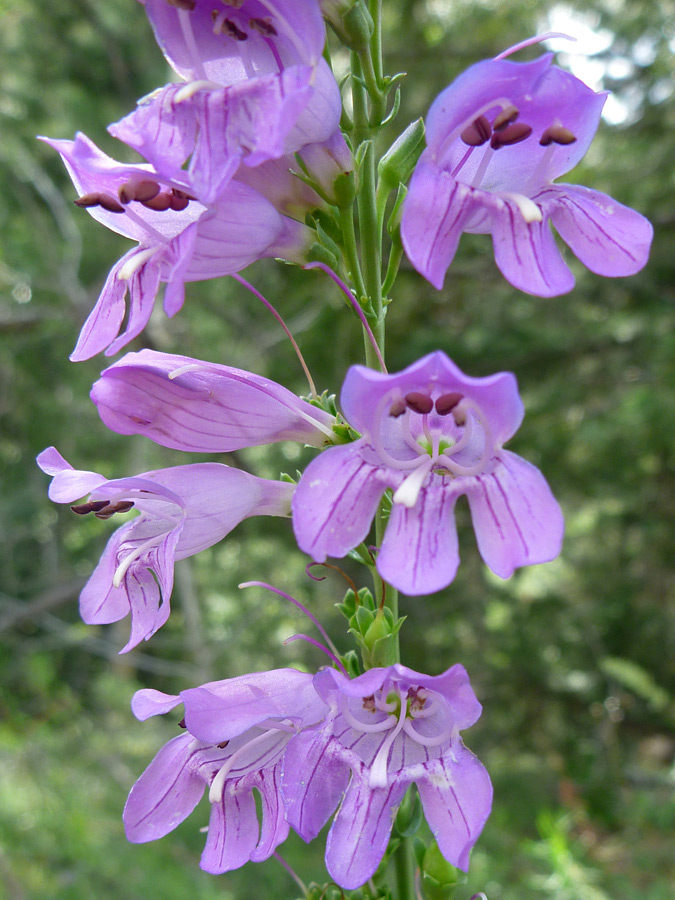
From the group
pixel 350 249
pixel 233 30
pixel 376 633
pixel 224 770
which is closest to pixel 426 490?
pixel 376 633

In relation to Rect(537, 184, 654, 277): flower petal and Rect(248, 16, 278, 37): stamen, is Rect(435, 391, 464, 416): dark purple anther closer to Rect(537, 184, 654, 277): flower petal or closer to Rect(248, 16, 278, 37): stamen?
Rect(537, 184, 654, 277): flower petal

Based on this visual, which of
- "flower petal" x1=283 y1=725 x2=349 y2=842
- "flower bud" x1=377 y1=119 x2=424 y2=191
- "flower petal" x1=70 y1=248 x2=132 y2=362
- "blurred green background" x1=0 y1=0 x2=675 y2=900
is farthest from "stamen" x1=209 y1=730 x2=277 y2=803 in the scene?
"blurred green background" x1=0 y1=0 x2=675 y2=900

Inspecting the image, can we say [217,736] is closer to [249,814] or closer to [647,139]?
[249,814]

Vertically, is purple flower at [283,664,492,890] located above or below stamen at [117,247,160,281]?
below

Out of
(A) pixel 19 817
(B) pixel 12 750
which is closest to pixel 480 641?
(A) pixel 19 817

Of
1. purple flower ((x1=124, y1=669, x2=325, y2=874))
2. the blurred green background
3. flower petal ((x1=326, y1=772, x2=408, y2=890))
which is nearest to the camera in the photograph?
flower petal ((x1=326, y1=772, x2=408, y2=890))

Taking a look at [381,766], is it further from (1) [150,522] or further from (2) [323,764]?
(1) [150,522]
